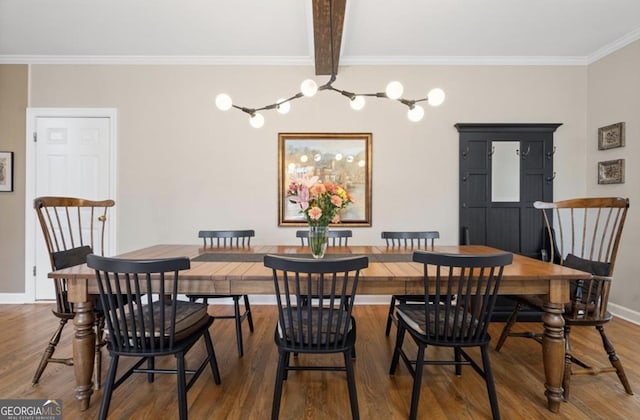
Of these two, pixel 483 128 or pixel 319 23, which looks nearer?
pixel 319 23

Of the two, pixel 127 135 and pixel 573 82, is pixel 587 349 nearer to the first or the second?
pixel 573 82

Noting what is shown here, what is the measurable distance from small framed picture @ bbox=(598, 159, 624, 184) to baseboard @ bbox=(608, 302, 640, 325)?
1231 mm

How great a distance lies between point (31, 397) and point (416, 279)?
2.27 metres

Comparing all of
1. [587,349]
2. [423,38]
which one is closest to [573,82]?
[423,38]

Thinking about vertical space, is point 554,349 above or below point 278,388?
above

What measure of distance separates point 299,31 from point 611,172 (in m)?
3.39

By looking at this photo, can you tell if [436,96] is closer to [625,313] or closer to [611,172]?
[611,172]

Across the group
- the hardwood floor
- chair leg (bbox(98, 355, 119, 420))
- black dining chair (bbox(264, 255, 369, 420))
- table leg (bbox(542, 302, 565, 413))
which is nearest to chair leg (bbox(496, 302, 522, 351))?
the hardwood floor

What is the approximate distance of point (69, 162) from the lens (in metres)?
3.38

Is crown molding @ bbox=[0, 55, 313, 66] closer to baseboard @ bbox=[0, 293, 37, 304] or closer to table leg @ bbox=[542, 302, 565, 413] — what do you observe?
baseboard @ bbox=[0, 293, 37, 304]

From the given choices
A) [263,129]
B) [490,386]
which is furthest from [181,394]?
[263,129]

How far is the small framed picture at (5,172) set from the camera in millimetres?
3344

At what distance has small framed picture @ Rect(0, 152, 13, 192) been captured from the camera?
11.0 feet

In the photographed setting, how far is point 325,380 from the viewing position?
6.35ft
